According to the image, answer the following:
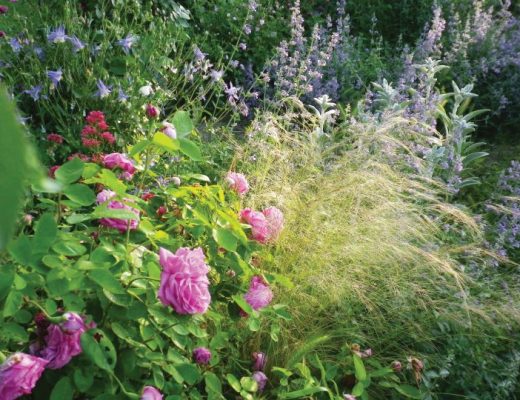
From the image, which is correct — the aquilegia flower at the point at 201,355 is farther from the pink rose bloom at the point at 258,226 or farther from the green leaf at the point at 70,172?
the green leaf at the point at 70,172

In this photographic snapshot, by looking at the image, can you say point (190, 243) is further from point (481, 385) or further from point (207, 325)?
point (481, 385)

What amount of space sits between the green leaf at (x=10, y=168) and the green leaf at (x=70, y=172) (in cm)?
110

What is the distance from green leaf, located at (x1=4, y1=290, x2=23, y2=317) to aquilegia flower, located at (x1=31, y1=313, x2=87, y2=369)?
0.09 m

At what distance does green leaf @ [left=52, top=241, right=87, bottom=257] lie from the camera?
124 centimetres

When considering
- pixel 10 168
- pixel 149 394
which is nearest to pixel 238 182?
pixel 149 394

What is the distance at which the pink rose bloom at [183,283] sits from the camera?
3.94ft

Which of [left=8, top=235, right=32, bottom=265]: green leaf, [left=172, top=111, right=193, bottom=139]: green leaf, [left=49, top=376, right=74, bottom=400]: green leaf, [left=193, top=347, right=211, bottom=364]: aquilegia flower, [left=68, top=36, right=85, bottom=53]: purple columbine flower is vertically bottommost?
[left=68, top=36, right=85, bottom=53]: purple columbine flower

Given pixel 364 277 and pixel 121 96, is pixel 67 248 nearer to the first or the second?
pixel 364 277

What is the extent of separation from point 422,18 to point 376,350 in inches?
176

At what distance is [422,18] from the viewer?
5.90m

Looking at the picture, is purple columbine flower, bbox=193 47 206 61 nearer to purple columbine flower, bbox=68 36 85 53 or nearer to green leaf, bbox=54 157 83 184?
purple columbine flower, bbox=68 36 85 53

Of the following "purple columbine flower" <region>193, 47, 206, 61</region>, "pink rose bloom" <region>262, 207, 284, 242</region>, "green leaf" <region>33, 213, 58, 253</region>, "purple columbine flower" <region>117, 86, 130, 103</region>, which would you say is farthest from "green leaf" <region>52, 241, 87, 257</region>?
"purple columbine flower" <region>193, 47, 206, 61</region>

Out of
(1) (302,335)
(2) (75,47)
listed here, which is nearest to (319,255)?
(1) (302,335)

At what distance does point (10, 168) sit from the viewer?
0.18m
